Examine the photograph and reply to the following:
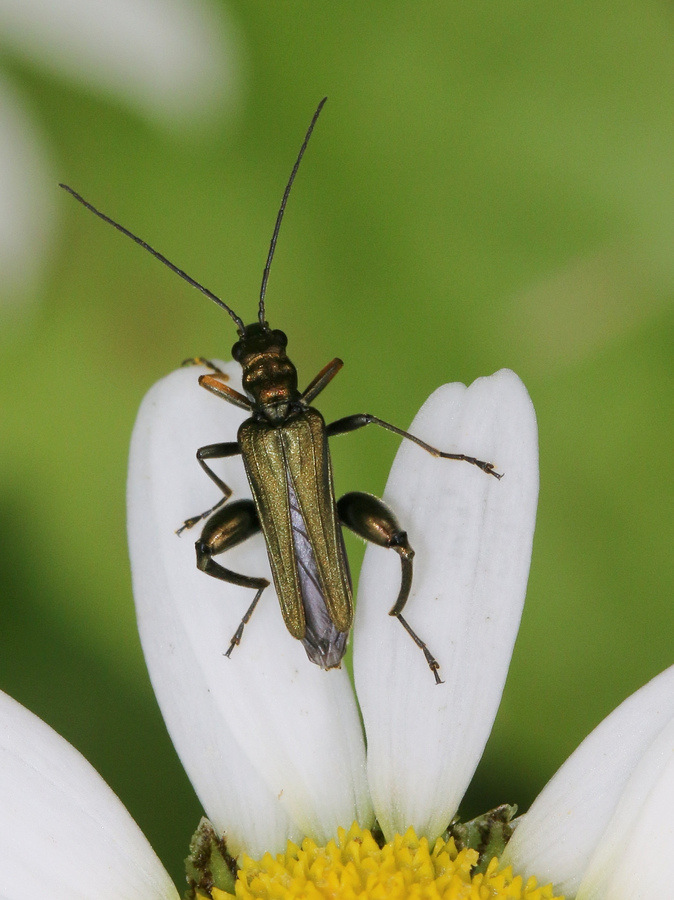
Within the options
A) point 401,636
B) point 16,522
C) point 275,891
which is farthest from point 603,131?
point 275,891

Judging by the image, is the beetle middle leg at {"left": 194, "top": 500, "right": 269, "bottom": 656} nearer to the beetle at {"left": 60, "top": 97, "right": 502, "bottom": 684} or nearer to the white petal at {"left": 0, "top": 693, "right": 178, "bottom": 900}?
the beetle at {"left": 60, "top": 97, "right": 502, "bottom": 684}

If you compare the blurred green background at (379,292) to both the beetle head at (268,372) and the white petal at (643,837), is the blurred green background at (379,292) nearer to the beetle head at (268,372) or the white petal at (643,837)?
the beetle head at (268,372)

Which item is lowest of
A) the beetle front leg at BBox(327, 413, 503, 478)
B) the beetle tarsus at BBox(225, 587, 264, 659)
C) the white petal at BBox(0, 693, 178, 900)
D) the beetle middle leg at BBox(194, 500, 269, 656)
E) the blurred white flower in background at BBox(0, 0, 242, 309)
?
the white petal at BBox(0, 693, 178, 900)

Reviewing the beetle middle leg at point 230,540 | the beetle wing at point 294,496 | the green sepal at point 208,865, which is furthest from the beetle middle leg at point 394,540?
the green sepal at point 208,865

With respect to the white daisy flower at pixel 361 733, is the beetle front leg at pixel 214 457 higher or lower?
higher

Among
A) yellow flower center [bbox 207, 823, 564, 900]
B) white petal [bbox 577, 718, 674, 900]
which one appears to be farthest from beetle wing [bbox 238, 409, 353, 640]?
white petal [bbox 577, 718, 674, 900]

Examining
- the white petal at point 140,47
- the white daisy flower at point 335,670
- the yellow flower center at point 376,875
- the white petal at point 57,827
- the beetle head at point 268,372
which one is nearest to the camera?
the yellow flower center at point 376,875
